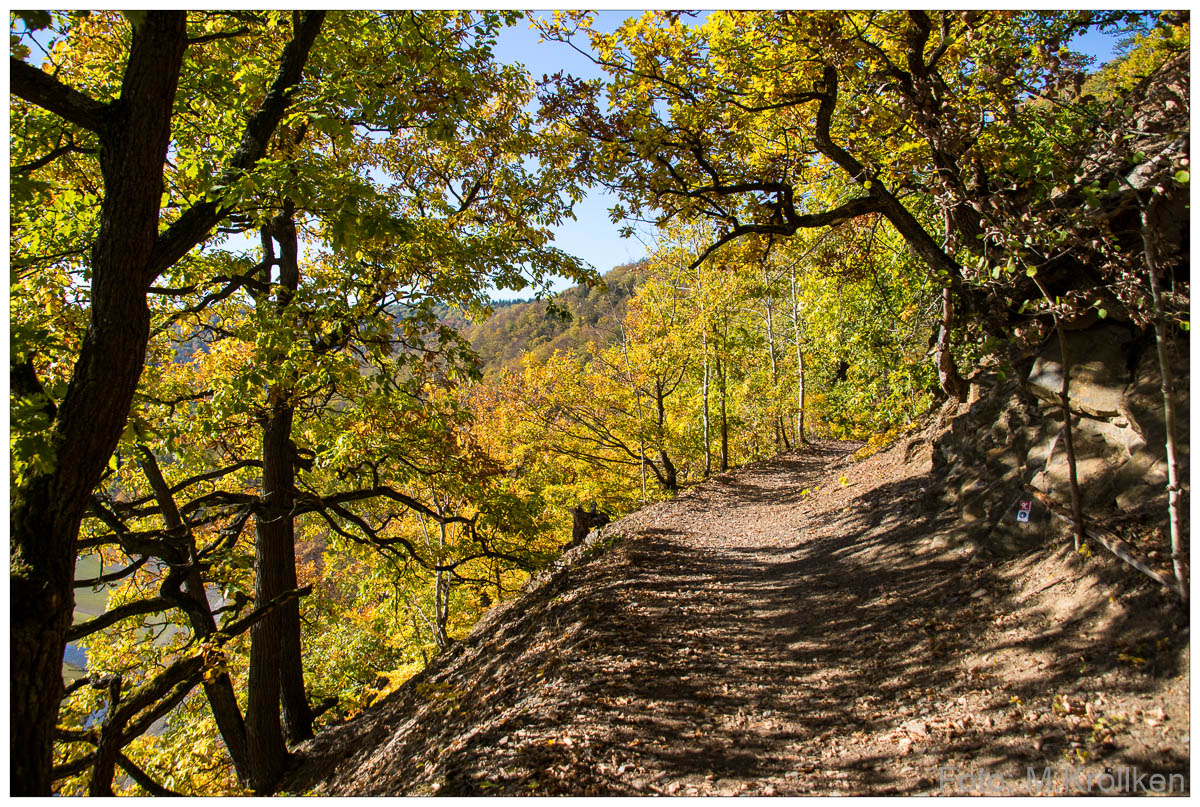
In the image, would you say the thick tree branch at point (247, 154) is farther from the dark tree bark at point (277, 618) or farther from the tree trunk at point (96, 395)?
the dark tree bark at point (277, 618)

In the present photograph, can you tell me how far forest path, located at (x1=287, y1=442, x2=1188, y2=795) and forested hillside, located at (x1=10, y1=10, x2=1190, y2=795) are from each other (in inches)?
6.4

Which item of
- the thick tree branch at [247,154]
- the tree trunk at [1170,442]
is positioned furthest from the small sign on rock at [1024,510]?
the thick tree branch at [247,154]

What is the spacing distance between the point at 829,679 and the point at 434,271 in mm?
5243

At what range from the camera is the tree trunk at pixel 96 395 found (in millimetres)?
3041

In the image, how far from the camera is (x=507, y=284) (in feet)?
22.3

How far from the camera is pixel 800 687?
4.42 metres

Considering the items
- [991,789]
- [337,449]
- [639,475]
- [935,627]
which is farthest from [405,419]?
[639,475]

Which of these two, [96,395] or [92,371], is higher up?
[92,371]

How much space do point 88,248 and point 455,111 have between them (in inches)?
138

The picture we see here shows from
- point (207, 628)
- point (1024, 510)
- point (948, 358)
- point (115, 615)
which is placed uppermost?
point (948, 358)

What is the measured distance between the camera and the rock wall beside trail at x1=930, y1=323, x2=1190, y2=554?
427cm

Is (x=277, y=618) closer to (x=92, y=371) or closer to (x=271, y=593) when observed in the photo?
(x=271, y=593)

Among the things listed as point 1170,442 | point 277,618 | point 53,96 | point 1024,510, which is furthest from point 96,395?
point 1024,510

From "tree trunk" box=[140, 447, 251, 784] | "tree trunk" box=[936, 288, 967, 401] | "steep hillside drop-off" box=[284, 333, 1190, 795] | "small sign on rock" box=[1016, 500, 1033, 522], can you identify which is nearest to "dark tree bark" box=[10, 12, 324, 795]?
"steep hillside drop-off" box=[284, 333, 1190, 795]
